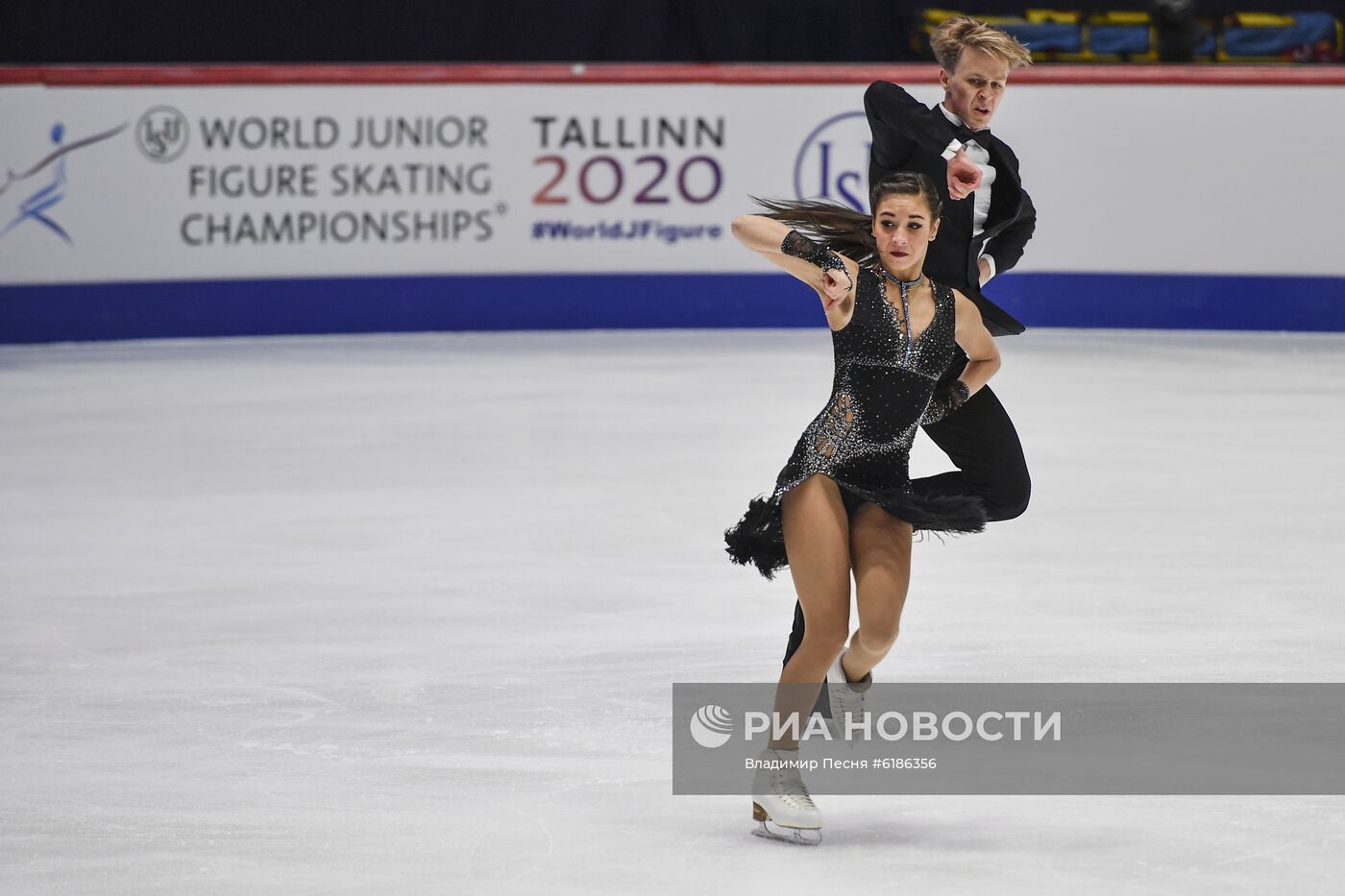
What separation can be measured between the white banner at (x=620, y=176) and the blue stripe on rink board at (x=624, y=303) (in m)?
0.08

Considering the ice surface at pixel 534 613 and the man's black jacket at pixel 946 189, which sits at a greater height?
the man's black jacket at pixel 946 189

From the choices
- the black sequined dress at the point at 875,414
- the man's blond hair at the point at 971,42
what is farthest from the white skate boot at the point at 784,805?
the man's blond hair at the point at 971,42

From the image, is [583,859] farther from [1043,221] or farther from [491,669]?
[1043,221]

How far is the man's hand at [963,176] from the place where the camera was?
3.67 meters

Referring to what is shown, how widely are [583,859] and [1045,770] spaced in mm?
997

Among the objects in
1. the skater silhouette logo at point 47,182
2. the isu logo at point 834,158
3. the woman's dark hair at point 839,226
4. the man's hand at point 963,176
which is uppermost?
the isu logo at point 834,158

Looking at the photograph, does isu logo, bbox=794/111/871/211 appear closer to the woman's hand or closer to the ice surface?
the ice surface

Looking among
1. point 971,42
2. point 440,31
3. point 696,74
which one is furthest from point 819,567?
point 440,31

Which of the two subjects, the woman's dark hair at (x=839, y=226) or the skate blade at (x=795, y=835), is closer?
the skate blade at (x=795, y=835)

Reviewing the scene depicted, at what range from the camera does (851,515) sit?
11.1 ft

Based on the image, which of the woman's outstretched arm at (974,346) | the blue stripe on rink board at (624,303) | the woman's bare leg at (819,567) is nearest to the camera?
the woman's bare leg at (819,567)

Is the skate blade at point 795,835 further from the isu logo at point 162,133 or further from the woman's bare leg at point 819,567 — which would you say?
the isu logo at point 162,133

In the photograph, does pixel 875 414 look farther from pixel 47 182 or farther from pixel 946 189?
pixel 47 182

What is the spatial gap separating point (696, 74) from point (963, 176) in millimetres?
7207
